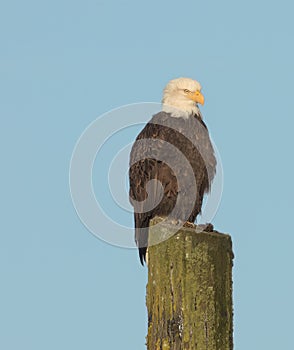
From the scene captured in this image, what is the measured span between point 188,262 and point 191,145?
4353 millimetres

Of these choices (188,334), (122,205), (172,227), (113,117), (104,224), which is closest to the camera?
(188,334)

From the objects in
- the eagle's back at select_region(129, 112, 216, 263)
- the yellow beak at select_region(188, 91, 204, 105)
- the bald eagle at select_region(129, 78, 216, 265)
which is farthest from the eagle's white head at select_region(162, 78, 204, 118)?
the eagle's back at select_region(129, 112, 216, 263)

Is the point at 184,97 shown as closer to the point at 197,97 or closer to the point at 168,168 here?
the point at 197,97

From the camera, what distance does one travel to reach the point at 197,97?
9430 millimetres

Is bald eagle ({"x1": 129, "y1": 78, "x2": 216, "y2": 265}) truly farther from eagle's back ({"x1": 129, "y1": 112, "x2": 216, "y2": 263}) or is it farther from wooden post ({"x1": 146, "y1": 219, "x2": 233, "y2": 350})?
wooden post ({"x1": 146, "y1": 219, "x2": 233, "y2": 350})

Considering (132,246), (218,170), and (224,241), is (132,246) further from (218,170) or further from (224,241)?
(224,241)

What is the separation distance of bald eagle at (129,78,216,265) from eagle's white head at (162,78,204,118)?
207 millimetres

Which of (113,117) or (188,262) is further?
(113,117)

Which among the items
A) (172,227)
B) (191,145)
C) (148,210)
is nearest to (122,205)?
(148,210)

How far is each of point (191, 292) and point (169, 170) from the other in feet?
13.7

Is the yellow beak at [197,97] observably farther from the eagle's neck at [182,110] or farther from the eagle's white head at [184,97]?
the eagle's neck at [182,110]

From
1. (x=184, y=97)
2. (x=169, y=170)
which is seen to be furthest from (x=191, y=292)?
(x=184, y=97)

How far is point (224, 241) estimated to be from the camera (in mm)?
4828

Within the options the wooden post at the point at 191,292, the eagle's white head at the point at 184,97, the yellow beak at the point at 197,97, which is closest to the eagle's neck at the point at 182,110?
the eagle's white head at the point at 184,97
